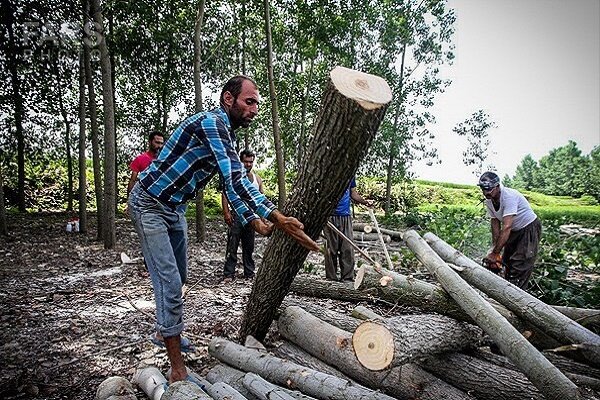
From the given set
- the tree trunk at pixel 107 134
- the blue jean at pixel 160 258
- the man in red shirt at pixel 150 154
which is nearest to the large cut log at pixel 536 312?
the blue jean at pixel 160 258

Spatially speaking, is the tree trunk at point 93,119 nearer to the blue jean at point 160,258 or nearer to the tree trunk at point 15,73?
the tree trunk at point 15,73

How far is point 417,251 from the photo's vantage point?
3.60 m

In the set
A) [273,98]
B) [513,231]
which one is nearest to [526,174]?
[273,98]

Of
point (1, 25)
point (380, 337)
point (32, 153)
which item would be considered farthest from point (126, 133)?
point (380, 337)

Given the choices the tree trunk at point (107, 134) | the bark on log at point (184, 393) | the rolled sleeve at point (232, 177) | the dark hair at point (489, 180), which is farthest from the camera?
the tree trunk at point (107, 134)

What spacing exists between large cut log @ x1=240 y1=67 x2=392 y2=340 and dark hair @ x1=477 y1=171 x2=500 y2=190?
7.64 ft

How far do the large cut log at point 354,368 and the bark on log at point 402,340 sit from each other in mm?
180

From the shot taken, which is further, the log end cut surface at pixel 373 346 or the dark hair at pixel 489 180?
the dark hair at pixel 489 180

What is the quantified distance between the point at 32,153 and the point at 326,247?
11.9 m

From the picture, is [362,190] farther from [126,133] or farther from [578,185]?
[578,185]

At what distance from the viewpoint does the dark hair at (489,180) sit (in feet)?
13.3

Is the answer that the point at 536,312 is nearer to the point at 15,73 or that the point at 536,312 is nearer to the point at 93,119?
the point at 93,119

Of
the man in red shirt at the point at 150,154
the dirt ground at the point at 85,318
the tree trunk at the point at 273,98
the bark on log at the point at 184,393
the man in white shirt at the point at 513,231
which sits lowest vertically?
the dirt ground at the point at 85,318

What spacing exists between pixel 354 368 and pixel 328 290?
1.90 metres
